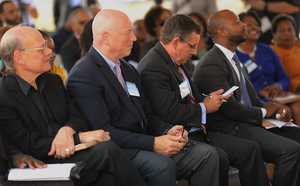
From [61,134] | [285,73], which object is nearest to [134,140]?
[61,134]

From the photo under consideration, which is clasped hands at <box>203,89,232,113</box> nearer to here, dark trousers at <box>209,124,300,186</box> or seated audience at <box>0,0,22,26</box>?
dark trousers at <box>209,124,300,186</box>

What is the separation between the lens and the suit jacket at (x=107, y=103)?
130 inches

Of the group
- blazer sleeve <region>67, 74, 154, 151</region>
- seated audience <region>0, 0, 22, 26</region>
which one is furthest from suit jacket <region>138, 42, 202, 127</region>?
seated audience <region>0, 0, 22, 26</region>

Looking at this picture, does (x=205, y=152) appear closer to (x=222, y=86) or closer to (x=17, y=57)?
(x=222, y=86)

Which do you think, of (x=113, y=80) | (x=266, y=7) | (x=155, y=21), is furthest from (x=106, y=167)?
(x=266, y=7)

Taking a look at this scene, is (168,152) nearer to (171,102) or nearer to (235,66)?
(171,102)

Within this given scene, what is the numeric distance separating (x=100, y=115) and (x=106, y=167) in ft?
1.35

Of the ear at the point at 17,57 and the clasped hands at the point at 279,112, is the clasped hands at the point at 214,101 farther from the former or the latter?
the ear at the point at 17,57

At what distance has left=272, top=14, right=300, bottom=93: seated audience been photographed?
Answer: 5.36 m

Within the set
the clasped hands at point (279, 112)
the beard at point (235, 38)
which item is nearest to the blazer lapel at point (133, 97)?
the beard at point (235, 38)

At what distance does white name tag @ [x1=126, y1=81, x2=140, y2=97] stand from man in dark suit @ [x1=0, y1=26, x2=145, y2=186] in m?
0.35

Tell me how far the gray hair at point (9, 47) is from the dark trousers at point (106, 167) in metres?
0.65

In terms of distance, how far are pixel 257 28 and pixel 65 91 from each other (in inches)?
91.9

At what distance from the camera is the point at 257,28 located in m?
5.17
